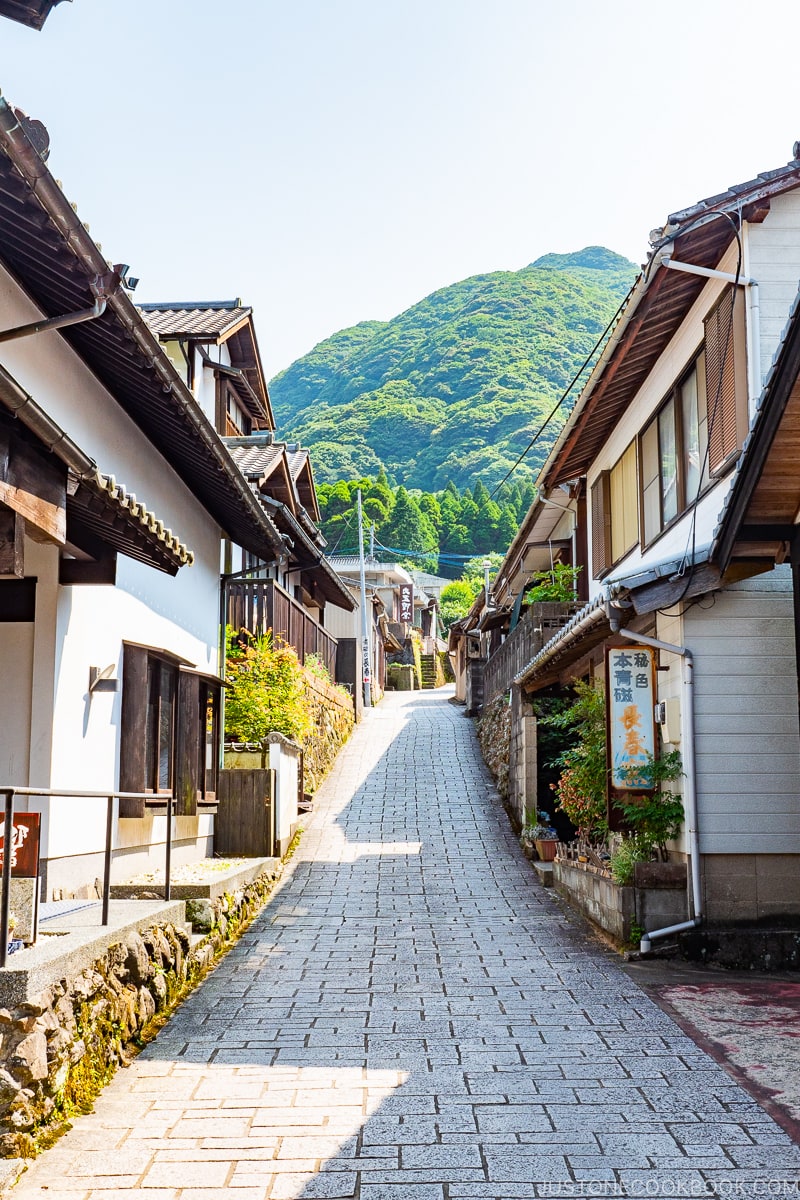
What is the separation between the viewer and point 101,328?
8695 mm

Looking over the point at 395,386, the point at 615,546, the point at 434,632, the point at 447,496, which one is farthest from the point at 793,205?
the point at 395,386

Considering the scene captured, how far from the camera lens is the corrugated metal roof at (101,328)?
6137 millimetres

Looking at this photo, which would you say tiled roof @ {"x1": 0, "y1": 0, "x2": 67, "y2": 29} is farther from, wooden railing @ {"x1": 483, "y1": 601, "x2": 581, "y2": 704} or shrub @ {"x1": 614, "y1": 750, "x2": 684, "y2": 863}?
wooden railing @ {"x1": 483, "y1": 601, "x2": 581, "y2": 704}

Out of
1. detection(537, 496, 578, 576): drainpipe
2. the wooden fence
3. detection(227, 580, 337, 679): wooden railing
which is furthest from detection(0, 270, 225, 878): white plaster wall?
detection(537, 496, 578, 576): drainpipe

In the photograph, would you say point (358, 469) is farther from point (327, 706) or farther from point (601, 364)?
point (601, 364)

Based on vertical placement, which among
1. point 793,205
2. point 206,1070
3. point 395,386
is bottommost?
point 206,1070

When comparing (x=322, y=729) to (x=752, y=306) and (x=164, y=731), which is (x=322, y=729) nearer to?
(x=164, y=731)

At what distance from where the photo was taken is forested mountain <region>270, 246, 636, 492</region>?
9775 cm

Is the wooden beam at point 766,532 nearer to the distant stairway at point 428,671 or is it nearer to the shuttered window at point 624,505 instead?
the shuttered window at point 624,505

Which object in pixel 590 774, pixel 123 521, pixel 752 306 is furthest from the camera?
Answer: pixel 590 774

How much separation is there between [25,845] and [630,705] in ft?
24.4

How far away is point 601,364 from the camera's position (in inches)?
533

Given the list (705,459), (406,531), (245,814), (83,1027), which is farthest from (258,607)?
(406,531)

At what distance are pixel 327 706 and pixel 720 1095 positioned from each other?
2034 centimetres
